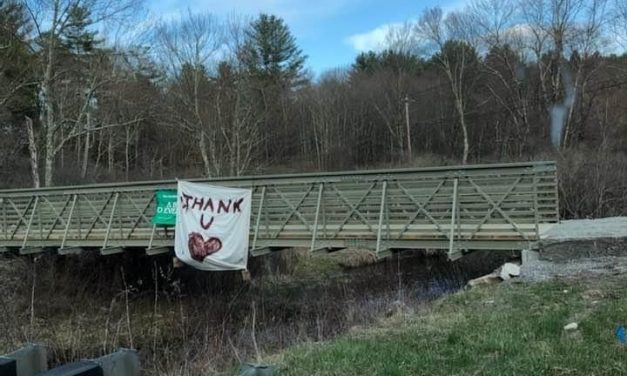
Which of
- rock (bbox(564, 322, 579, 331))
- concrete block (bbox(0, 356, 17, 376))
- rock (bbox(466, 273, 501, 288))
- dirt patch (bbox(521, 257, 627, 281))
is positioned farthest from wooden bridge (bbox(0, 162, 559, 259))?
concrete block (bbox(0, 356, 17, 376))

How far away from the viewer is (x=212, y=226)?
13172 mm

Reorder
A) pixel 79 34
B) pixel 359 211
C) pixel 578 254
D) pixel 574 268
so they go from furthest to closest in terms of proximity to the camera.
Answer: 1. pixel 79 34
2. pixel 359 211
3. pixel 578 254
4. pixel 574 268

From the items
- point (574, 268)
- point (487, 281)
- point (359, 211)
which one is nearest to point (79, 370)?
point (487, 281)

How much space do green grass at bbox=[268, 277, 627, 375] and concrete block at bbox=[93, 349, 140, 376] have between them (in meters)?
1.28

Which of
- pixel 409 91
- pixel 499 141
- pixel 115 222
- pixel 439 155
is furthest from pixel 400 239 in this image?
pixel 409 91

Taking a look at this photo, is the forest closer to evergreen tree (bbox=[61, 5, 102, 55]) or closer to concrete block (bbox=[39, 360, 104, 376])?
evergreen tree (bbox=[61, 5, 102, 55])

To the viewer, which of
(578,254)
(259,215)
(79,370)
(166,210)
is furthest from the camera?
(166,210)

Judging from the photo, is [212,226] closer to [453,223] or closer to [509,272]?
[453,223]

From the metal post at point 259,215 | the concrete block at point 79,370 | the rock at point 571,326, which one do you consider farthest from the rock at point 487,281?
the concrete block at point 79,370

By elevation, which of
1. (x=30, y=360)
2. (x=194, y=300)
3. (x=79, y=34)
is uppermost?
(x=79, y=34)

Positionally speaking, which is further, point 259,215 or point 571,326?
point 259,215

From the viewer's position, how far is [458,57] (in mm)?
50812

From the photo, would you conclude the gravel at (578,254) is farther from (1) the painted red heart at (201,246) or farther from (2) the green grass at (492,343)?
(1) the painted red heart at (201,246)

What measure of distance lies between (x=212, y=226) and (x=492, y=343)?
8445mm
